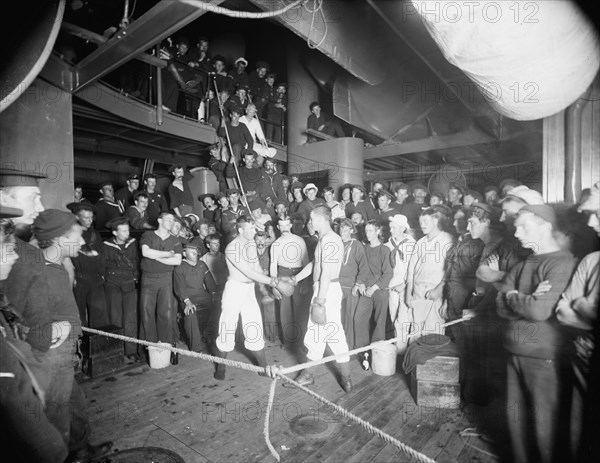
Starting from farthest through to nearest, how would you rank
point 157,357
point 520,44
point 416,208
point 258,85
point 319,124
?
point 258,85, point 319,124, point 416,208, point 157,357, point 520,44

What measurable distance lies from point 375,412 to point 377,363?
1009 millimetres

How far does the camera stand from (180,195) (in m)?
8.48

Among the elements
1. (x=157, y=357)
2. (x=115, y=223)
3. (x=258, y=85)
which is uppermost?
(x=258, y=85)

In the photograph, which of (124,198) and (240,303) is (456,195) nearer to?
(240,303)

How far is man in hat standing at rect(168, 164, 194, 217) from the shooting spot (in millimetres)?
8227

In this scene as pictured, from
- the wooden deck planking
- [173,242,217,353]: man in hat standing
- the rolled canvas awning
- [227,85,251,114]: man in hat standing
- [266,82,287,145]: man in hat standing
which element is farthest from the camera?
[266,82,287,145]: man in hat standing

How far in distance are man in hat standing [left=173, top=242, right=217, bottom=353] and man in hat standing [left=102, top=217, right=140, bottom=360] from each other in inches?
30.5

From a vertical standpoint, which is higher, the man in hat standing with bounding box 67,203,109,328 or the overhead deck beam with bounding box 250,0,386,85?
the overhead deck beam with bounding box 250,0,386,85

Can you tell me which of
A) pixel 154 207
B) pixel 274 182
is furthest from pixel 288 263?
pixel 154 207

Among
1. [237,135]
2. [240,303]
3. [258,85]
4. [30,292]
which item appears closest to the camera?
[30,292]

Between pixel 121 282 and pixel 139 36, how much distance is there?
12.1 ft

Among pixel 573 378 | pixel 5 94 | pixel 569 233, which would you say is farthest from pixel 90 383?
pixel 569 233

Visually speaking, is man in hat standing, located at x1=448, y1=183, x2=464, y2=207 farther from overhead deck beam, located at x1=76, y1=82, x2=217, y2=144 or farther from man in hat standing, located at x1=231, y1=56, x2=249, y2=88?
man in hat standing, located at x1=231, y1=56, x2=249, y2=88

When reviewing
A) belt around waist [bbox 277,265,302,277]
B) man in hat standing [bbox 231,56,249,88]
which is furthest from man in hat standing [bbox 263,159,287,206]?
belt around waist [bbox 277,265,302,277]
